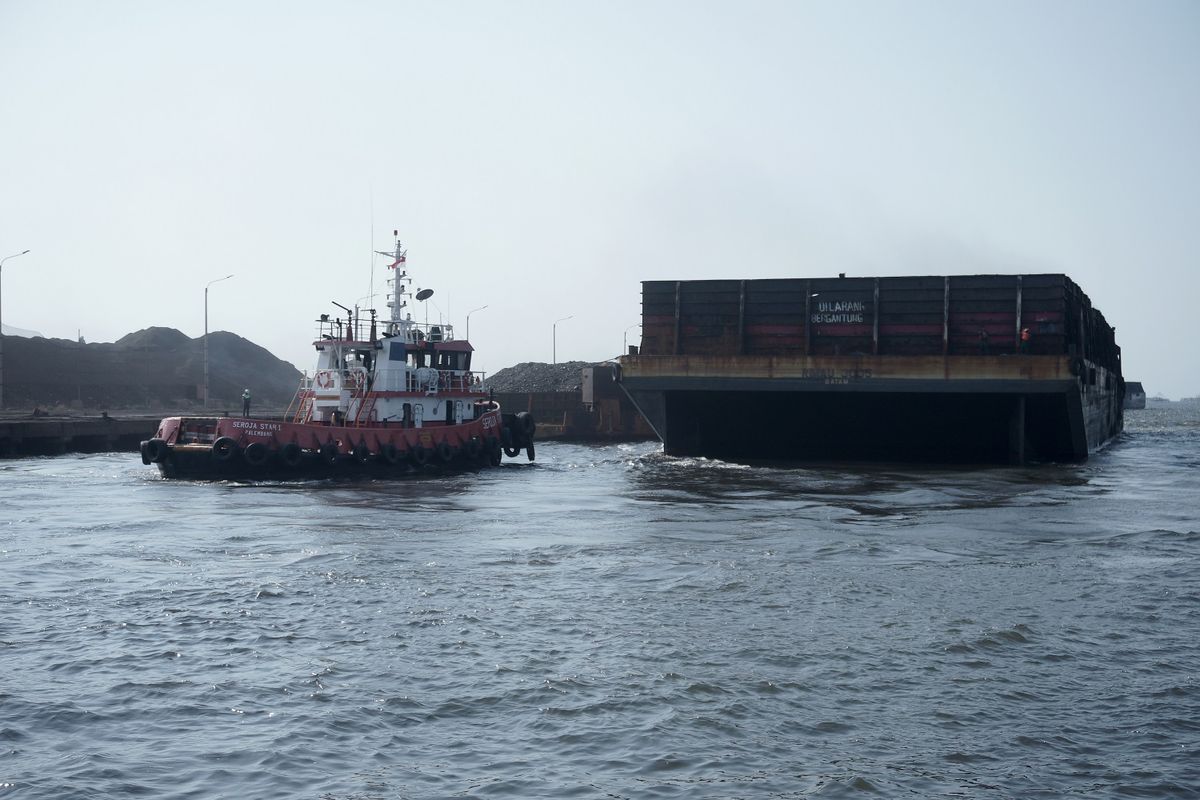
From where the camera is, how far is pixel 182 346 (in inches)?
3514

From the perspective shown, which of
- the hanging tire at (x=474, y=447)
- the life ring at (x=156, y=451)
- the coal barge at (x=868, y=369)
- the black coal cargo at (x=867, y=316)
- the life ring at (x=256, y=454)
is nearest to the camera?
the life ring at (x=256, y=454)

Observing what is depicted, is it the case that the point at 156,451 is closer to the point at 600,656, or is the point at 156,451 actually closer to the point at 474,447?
the point at 474,447

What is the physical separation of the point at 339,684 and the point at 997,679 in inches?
218

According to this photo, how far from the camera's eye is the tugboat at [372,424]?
1021 inches

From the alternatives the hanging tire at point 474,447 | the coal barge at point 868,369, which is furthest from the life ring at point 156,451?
the coal barge at point 868,369

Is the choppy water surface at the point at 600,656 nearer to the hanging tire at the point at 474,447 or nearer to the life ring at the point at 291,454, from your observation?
the life ring at the point at 291,454

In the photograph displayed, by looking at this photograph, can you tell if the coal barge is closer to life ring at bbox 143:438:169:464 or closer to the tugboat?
the tugboat

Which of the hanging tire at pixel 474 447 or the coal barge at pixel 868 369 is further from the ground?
the coal barge at pixel 868 369

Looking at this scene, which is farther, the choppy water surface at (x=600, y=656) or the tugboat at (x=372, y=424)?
the tugboat at (x=372, y=424)

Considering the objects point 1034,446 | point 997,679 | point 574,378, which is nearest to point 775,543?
point 997,679

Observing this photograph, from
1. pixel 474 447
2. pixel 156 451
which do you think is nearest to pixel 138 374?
pixel 474 447

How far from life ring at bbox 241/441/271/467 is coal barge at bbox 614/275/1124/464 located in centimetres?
1089

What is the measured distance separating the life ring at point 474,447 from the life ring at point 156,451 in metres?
8.21

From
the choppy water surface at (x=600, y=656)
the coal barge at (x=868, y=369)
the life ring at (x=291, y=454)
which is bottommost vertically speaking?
the choppy water surface at (x=600, y=656)
